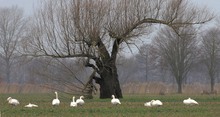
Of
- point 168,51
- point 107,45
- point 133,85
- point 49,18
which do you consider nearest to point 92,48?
point 107,45

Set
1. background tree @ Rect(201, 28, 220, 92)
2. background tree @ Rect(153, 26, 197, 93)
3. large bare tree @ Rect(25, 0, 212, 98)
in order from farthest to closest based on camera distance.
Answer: background tree @ Rect(153, 26, 197, 93) → background tree @ Rect(201, 28, 220, 92) → large bare tree @ Rect(25, 0, 212, 98)

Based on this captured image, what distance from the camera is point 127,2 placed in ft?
120

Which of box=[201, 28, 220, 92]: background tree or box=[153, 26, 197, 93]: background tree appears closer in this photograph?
box=[201, 28, 220, 92]: background tree

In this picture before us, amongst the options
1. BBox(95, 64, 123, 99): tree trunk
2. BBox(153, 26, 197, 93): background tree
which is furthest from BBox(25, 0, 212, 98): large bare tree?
BBox(153, 26, 197, 93): background tree

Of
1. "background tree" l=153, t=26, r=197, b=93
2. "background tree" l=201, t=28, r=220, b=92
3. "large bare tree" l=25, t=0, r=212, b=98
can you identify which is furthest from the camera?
"background tree" l=153, t=26, r=197, b=93

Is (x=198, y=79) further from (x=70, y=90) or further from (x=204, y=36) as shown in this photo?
(x=70, y=90)

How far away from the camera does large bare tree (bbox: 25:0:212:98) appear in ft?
117

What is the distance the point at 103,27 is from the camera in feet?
119

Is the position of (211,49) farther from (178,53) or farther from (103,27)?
(103,27)

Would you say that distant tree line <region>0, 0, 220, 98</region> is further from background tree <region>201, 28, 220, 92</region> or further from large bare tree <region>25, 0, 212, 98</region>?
background tree <region>201, 28, 220, 92</region>

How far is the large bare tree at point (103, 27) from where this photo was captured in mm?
35781

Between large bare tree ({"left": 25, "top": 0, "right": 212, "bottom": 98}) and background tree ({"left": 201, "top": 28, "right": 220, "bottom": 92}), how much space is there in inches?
1299

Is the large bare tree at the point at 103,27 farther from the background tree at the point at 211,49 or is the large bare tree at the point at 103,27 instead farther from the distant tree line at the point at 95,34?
the background tree at the point at 211,49

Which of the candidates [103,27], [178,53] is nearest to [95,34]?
[103,27]
